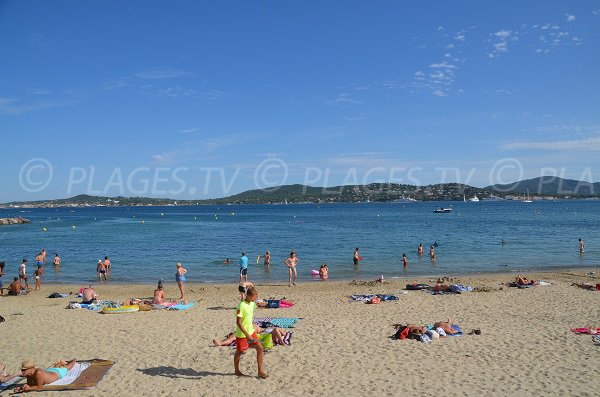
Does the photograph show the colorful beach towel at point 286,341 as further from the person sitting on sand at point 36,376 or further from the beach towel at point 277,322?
the person sitting on sand at point 36,376

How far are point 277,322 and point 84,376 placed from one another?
494 cm

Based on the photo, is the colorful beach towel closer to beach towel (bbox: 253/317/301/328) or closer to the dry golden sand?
the dry golden sand

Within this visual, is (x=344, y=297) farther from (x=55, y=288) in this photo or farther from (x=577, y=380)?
(x=55, y=288)

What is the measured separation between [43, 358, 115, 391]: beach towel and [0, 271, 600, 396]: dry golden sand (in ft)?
0.53

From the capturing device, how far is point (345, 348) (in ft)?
31.8

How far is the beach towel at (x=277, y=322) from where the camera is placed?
11492 mm

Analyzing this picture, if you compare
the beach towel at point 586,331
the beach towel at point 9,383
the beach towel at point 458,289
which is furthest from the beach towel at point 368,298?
the beach towel at point 9,383

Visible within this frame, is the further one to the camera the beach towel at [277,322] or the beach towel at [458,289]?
the beach towel at [458,289]

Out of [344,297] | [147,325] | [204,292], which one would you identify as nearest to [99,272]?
[204,292]

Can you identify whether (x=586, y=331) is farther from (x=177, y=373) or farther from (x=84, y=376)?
(x=84, y=376)

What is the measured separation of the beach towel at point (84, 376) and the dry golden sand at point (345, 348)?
0.53 feet

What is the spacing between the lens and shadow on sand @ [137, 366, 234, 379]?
27.0ft

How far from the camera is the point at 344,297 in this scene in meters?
16.2

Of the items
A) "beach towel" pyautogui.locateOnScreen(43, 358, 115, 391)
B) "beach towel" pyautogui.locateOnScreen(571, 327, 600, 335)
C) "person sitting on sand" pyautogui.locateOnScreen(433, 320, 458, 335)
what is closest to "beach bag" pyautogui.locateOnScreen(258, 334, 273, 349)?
"beach towel" pyautogui.locateOnScreen(43, 358, 115, 391)
